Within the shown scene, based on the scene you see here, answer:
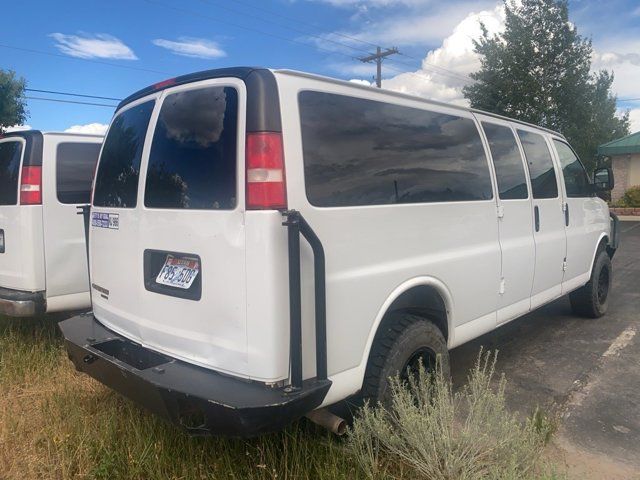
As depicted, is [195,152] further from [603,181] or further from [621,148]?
[621,148]

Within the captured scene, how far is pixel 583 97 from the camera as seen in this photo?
18.1 m

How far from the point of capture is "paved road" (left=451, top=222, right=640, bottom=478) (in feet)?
11.0

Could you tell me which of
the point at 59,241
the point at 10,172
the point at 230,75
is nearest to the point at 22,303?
the point at 59,241

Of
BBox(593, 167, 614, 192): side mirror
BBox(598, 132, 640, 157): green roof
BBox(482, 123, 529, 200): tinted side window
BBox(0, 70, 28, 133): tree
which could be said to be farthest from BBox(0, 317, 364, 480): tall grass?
BBox(598, 132, 640, 157): green roof

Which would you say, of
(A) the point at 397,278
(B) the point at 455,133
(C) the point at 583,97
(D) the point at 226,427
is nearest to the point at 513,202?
(B) the point at 455,133

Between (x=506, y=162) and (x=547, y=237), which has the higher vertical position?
(x=506, y=162)

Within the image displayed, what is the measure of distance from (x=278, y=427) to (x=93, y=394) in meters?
2.11

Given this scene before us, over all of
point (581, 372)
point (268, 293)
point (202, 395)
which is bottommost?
point (581, 372)

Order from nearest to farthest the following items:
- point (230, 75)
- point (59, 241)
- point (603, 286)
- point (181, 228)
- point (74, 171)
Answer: point (230, 75) → point (181, 228) → point (59, 241) → point (74, 171) → point (603, 286)

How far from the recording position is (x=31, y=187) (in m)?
4.55

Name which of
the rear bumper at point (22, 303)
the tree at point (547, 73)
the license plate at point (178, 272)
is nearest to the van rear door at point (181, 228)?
the license plate at point (178, 272)

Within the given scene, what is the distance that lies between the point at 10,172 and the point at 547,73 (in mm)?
18702

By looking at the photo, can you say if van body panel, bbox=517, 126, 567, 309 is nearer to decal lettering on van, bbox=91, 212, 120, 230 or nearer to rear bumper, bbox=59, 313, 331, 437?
rear bumper, bbox=59, 313, 331, 437

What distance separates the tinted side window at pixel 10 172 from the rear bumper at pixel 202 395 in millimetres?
2569
